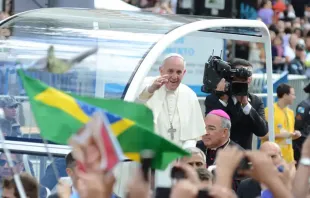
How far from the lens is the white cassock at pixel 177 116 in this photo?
10.0 meters

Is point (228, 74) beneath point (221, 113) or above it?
above

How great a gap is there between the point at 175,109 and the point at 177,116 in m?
0.06

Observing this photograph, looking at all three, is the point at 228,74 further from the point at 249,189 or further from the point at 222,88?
the point at 249,189

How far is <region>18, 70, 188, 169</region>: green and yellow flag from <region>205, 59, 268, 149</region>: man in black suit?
15.6 feet

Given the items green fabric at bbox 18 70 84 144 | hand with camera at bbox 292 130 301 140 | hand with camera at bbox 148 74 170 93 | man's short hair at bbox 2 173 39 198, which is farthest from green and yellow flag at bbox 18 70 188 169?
hand with camera at bbox 292 130 301 140

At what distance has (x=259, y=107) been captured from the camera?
11.3m

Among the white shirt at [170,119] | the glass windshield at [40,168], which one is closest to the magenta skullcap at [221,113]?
the white shirt at [170,119]

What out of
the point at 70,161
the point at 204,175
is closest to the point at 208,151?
the point at 70,161

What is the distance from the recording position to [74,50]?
929cm

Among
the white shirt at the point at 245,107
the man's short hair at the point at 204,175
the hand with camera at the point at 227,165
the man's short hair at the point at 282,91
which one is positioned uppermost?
the hand with camera at the point at 227,165

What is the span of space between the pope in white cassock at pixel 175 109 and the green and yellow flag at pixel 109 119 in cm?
384

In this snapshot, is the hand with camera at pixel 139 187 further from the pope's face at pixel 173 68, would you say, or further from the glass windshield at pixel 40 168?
the pope's face at pixel 173 68

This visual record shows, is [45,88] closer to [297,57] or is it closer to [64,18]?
[64,18]

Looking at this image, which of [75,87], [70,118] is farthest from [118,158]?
[75,87]
